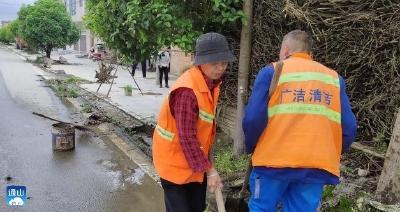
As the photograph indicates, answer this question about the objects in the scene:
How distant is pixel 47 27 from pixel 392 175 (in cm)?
2548

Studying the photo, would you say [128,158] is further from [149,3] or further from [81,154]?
[149,3]

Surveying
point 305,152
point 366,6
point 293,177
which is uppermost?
point 366,6

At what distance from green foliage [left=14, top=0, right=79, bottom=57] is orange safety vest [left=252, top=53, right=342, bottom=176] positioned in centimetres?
2568

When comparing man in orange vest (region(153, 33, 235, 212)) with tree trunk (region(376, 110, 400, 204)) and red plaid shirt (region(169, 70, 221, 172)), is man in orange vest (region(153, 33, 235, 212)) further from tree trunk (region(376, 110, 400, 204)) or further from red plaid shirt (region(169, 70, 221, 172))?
tree trunk (region(376, 110, 400, 204))

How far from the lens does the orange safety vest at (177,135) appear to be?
2748 mm

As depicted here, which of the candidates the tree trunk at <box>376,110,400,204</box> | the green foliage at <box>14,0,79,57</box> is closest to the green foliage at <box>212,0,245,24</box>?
the tree trunk at <box>376,110,400,204</box>

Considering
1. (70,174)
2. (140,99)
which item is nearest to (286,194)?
(70,174)

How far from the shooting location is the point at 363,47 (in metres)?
4.45

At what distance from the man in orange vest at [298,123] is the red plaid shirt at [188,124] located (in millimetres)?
320

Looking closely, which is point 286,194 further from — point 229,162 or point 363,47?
point 229,162

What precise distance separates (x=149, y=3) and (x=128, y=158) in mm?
2356

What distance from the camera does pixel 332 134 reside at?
274 centimetres

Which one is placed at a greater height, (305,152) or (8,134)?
(305,152)

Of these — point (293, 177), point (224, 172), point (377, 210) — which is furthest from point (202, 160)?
point (224, 172)
